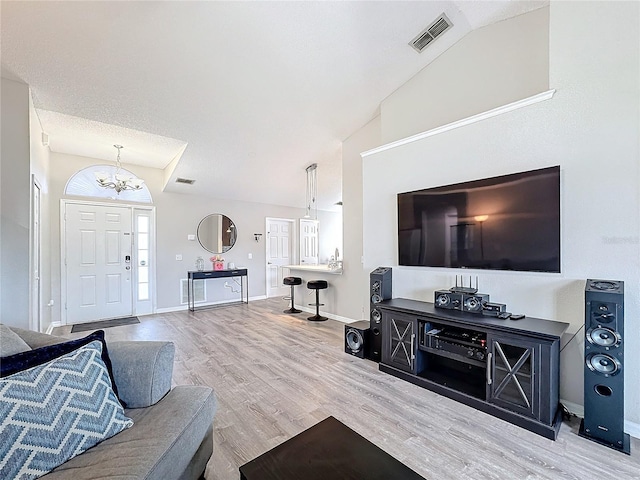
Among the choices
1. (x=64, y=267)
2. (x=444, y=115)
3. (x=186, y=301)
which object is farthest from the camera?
(x=186, y=301)

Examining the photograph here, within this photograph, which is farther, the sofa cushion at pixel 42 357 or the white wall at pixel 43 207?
the white wall at pixel 43 207

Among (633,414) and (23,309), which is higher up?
(23,309)

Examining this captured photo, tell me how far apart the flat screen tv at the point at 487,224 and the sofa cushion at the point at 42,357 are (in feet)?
9.55

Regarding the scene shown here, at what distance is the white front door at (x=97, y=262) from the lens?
494 cm

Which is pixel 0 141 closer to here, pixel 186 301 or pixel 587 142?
pixel 186 301

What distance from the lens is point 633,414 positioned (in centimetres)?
202

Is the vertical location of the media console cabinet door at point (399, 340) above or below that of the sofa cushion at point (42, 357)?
below

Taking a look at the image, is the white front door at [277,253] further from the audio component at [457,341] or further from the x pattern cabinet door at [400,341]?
the audio component at [457,341]

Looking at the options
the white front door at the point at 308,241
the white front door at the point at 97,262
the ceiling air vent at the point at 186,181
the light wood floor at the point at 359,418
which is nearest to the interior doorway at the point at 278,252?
the white front door at the point at 308,241

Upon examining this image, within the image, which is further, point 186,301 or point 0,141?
point 186,301

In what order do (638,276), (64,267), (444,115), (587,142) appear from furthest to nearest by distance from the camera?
(64,267) < (444,115) < (587,142) < (638,276)

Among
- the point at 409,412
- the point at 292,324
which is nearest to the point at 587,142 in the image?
the point at 409,412

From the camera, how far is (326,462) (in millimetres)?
1224

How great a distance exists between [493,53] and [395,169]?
152 cm
